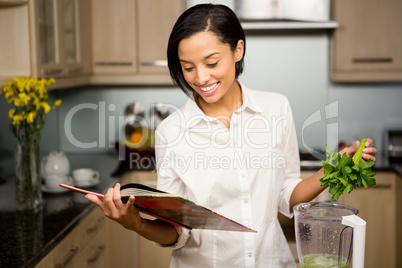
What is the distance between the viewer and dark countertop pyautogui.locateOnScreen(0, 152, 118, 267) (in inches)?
58.8

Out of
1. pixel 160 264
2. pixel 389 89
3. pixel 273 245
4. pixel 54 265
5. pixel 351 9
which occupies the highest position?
pixel 351 9

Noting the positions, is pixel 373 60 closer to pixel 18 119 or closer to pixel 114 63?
pixel 114 63

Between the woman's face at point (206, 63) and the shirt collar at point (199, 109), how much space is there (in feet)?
0.41

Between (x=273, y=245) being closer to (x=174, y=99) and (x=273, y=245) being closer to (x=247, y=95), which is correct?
(x=247, y=95)

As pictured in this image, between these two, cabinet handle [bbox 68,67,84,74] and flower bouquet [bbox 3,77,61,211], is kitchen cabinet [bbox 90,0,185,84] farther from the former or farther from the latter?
flower bouquet [bbox 3,77,61,211]

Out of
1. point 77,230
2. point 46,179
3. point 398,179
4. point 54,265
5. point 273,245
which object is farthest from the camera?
point 398,179

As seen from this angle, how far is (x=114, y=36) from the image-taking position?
3.23 metres

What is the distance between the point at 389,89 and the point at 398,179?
0.77 meters

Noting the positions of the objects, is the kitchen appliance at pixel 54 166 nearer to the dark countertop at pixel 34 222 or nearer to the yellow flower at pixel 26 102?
the dark countertop at pixel 34 222

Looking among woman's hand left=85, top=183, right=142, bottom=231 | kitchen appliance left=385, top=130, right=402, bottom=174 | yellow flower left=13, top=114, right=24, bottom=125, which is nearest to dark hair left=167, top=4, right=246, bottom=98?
woman's hand left=85, top=183, right=142, bottom=231

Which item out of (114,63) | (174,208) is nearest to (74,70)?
(114,63)

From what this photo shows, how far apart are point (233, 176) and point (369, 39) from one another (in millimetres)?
2036

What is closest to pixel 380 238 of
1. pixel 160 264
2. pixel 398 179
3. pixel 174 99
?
pixel 398 179

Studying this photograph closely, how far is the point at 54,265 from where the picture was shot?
1.63m
